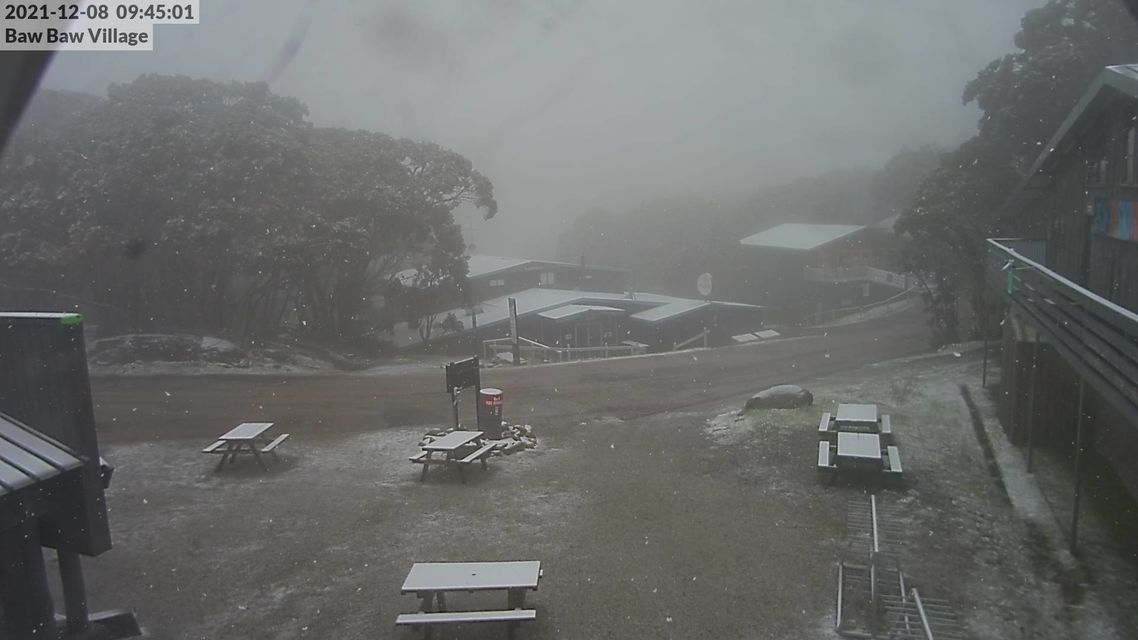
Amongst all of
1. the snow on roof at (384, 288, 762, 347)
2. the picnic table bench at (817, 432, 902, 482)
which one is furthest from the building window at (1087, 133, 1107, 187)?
the snow on roof at (384, 288, 762, 347)

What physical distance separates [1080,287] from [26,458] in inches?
353

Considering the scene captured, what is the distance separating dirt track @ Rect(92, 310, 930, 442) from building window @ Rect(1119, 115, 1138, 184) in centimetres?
699

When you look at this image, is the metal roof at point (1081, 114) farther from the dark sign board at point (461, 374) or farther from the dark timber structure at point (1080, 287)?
the dark sign board at point (461, 374)

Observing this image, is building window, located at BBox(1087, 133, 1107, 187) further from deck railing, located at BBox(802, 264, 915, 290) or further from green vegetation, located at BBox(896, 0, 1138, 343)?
deck railing, located at BBox(802, 264, 915, 290)

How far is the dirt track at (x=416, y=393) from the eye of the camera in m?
12.5

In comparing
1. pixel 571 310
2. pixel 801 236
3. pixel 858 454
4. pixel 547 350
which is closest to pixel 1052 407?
pixel 858 454

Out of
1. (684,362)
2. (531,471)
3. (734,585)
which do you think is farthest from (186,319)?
(734,585)

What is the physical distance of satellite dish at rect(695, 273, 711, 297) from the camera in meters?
36.1

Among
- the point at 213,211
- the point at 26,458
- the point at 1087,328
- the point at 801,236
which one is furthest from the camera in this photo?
the point at 801,236

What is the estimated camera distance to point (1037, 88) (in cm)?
1784

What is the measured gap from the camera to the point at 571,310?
81.8ft

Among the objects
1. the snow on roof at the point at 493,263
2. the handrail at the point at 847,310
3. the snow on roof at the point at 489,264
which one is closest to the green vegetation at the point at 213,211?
the snow on roof at the point at 489,264

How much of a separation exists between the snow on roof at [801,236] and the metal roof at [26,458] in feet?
92.3

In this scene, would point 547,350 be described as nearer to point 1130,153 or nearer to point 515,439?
point 515,439
